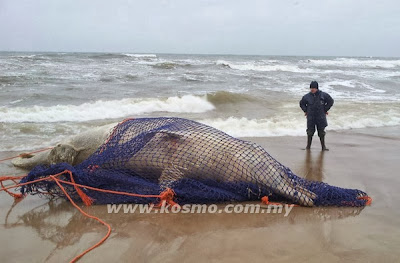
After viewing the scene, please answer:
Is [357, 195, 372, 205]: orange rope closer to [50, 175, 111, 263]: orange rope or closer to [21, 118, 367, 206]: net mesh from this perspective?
[21, 118, 367, 206]: net mesh

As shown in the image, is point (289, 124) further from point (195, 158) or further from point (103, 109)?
point (103, 109)

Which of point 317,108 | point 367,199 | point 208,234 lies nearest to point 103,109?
point 317,108

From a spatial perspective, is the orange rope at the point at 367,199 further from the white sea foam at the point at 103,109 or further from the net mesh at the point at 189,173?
the white sea foam at the point at 103,109

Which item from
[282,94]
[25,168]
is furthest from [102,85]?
[25,168]

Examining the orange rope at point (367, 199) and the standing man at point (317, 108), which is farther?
the standing man at point (317, 108)

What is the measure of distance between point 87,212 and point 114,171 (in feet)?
2.17

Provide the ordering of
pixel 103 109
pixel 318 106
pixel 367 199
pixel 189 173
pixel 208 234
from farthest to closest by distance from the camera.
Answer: pixel 103 109 < pixel 318 106 < pixel 189 173 < pixel 367 199 < pixel 208 234

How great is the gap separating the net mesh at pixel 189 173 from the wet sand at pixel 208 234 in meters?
0.21

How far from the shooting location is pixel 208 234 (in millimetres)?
3342

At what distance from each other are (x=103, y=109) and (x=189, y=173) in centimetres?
782

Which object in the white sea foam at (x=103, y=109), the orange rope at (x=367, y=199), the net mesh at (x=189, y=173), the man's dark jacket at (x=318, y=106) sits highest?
the man's dark jacket at (x=318, y=106)

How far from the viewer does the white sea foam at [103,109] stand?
9.95m

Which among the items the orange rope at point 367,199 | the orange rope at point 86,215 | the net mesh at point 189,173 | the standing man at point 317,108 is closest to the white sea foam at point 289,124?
the standing man at point 317,108

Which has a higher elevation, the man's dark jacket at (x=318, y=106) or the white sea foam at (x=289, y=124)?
the man's dark jacket at (x=318, y=106)
